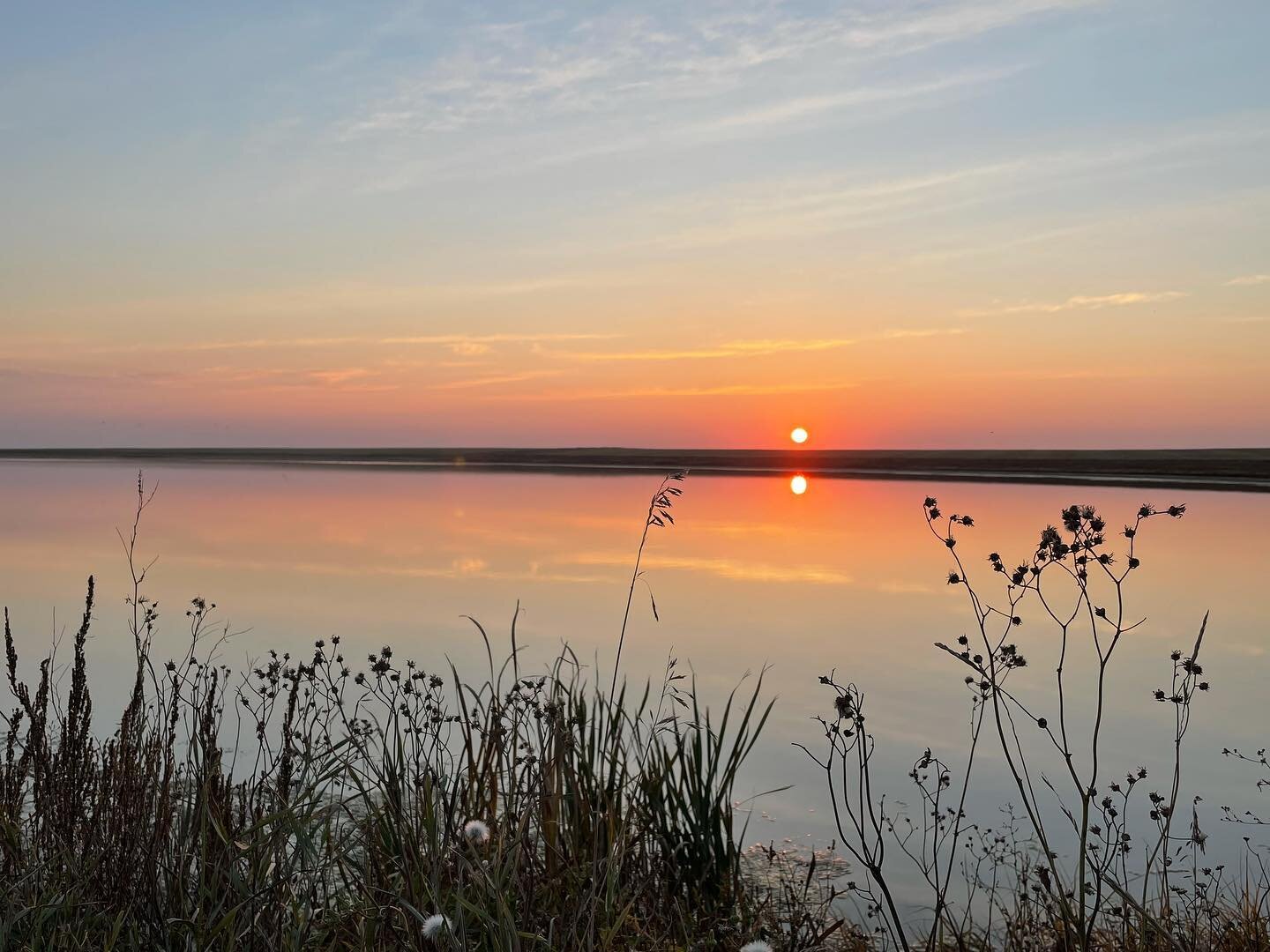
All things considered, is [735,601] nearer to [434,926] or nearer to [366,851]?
[366,851]

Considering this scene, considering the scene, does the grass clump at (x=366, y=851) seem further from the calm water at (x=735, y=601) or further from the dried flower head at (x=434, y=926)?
the calm water at (x=735, y=601)

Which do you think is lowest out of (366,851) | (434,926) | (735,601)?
(735,601)

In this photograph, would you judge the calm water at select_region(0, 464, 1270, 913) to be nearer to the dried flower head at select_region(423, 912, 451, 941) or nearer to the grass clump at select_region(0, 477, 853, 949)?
the grass clump at select_region(0, 477, 853, 949)

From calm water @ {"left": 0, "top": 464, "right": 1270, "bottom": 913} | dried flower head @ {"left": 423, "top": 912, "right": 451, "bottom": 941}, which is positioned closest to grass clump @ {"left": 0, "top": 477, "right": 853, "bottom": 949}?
dried flower head @ {"left": 423, "top": 912, "right": 451, "bottom": 941}

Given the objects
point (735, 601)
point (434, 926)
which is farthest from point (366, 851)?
point (735, 601)

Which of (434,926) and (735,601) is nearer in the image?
(434,926)

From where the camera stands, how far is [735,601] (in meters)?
Answer: 15.0

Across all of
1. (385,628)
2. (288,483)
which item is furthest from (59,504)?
(385,628)

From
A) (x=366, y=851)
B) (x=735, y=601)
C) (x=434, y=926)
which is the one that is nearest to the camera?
(x=434, y=926)

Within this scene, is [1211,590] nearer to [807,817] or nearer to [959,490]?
[807,817]

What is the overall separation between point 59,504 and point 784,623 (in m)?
29.2

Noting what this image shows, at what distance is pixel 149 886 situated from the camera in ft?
11.2

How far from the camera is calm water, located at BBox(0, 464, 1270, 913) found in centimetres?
870

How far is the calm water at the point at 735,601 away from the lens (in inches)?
343
